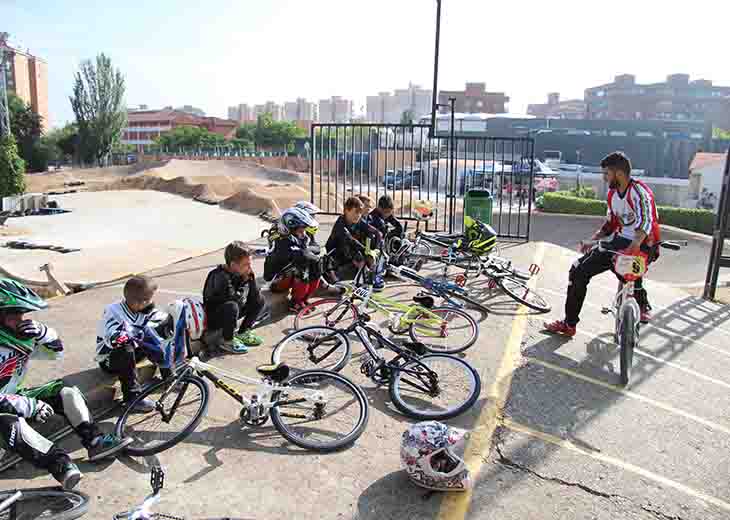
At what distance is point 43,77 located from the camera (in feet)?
303

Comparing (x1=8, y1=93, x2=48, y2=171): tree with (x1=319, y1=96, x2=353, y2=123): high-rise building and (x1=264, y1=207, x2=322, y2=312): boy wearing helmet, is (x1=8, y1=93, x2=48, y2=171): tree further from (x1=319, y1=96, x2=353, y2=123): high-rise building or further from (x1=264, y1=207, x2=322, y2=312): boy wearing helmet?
(x1=319, y1=96, x2=353, y2=123): high-rise building

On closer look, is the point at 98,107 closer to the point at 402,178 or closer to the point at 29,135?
the point at 29,135

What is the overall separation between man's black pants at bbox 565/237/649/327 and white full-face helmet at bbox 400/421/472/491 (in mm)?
3279

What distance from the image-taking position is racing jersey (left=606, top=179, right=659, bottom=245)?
5.84m

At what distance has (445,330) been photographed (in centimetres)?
591

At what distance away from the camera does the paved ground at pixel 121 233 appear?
13.1 meters

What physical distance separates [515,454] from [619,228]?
3107 mm

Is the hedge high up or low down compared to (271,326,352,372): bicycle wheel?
down

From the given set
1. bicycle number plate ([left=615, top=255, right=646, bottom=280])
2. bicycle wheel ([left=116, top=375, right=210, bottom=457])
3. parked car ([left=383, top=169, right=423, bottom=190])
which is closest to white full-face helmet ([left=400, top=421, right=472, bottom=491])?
bicycle wheel ([left=116, top=375, right=210, bottom=457])

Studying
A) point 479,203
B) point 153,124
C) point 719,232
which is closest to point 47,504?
point 479,203

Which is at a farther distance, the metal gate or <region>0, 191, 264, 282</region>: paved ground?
<region>0, 191, 264, 282</region>: paved ground

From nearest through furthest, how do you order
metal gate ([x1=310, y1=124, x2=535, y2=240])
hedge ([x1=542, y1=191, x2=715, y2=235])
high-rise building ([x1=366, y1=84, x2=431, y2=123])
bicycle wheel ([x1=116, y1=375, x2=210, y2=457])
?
bicycle wheel ([x1=116, y1=375, x2=210, y2=457]) < metal gate ([x1=310, y1=124, x2=535, y2=240]) < hedge ([x1=542, y1=191, x2=715, y2=235]) < high-rise building ([x1=366, y1=84, x2=431, y2=123])

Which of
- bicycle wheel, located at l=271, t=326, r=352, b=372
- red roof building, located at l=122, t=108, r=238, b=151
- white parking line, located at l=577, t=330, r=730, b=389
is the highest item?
red roof building, located at l=122, t=108, r=238, b=151

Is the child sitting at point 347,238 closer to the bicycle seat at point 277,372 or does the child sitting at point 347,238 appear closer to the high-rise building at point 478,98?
the bicycle seat at point 277,372
